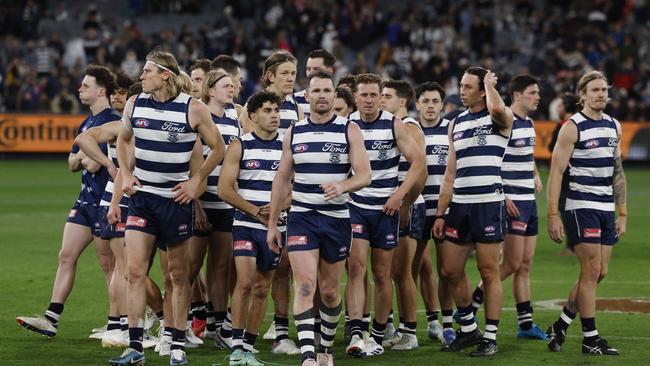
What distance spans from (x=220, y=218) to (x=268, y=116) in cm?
123

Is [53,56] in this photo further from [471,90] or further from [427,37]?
[471,90]

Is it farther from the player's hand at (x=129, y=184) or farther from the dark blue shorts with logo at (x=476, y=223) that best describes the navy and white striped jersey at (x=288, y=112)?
the player's hand at (x=129, y=184)

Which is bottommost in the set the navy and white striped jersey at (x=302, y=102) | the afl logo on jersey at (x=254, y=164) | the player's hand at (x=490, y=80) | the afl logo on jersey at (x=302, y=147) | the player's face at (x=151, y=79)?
the afl logo on jersey at (x=254, y=164)

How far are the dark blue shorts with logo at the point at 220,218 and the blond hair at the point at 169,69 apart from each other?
1357mm

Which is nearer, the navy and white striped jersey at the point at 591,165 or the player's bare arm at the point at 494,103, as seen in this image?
the player's bare arm at the point at 494,103

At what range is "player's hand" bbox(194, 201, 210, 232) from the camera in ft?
35.1

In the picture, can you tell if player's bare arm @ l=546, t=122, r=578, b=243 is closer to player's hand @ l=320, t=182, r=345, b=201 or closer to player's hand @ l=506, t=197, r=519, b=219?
player's hand @ l=506, t=197, r=519, b=219

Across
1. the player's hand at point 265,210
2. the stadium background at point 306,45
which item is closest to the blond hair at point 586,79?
the player's hand at point 265,210

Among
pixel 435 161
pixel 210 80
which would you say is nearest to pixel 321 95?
pixel 210 80

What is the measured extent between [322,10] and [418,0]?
10.8ft

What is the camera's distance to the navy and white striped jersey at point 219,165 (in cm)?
1096

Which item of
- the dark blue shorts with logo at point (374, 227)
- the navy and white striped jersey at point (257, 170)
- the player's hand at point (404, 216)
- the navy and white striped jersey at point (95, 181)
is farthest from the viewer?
the navy and white striped jersey at point (95, 181)

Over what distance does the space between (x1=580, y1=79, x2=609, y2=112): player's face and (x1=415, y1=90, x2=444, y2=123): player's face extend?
1.49m

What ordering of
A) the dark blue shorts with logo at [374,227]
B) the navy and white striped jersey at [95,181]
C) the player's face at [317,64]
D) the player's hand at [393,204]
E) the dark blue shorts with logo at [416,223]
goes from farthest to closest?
1. the player's face at [317,64]
2. the navy and white striped jersey at [95,181]
3. the dark blue shorts with logo at [416,223]
4. the dark blue shorts with logo at [374,227]
5. the player's hand at [393,204]
